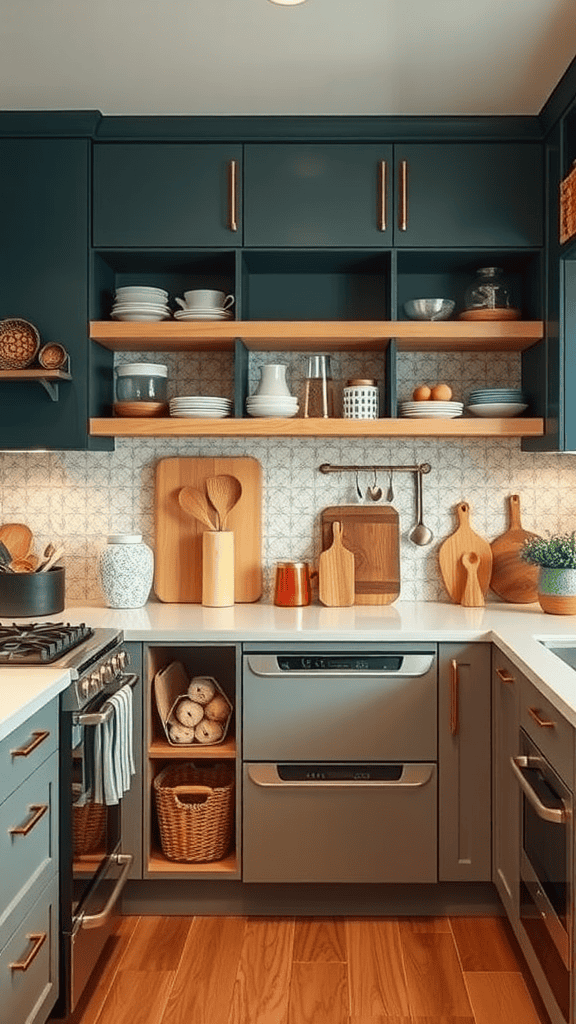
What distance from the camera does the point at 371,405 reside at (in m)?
3.31

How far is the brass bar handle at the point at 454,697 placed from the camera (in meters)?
2.96

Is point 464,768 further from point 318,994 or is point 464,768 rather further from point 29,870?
point 29,870

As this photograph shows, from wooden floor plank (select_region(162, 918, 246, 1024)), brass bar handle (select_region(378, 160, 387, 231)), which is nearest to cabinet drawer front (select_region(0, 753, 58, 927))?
wooden floor plank (select_region(162, 918, 246, 1024))

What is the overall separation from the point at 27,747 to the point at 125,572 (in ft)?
4.50

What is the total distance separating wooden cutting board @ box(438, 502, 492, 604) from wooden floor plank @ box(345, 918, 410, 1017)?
1.17 metres

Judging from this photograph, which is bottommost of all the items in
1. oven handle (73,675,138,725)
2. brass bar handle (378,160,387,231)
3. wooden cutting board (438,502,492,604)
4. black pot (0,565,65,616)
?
oven handle (73,675,138,725)

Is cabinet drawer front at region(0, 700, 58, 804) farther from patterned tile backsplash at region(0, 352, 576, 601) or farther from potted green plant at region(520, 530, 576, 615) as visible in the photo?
potted green plant at region(520, 530, 576, 615)

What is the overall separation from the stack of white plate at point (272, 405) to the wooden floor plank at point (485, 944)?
1692mm

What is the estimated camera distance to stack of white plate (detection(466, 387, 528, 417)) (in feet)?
10.9

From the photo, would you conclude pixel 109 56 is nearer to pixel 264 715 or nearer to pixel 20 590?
pixel 20 590

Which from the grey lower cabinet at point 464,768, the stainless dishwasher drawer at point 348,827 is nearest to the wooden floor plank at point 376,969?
the stainless dishwasher drawer at point 348,827

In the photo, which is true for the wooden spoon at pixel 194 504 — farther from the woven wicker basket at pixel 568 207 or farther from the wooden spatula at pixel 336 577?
the woven wicker basket at pixel 568 207

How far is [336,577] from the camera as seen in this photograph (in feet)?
11.3

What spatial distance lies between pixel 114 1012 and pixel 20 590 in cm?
130
